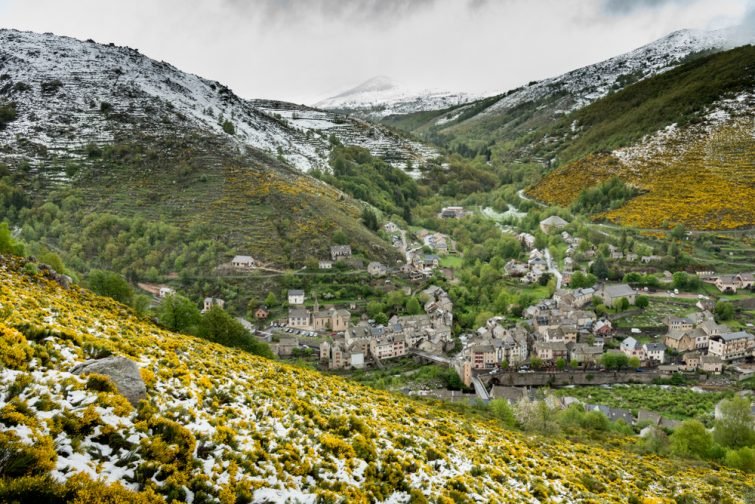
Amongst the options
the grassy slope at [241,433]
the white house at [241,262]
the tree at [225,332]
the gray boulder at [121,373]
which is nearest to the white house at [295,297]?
the white house at [241,262]

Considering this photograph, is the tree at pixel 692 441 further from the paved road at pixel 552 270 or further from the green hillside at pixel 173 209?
the green hillside at pixel 173 209

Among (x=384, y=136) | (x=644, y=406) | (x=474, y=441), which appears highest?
(x=384, y=136)

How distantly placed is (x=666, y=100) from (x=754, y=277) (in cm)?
9463

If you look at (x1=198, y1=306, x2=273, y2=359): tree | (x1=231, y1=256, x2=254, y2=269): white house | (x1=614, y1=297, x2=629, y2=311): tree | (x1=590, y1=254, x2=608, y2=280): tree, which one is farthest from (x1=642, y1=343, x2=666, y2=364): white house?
(x1=231, y1=256, x2=254, y2=269): white house

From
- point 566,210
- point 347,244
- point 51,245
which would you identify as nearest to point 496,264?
point 347,244

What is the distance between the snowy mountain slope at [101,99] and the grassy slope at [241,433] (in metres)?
91.1

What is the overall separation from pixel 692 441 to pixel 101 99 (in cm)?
12078

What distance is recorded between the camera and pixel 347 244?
78.4 metres

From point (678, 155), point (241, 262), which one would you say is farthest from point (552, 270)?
point (678, 155)

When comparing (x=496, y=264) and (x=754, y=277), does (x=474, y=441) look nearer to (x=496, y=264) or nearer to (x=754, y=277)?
(x=496, y=264)

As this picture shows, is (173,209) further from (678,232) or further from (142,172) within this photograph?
(678,232)

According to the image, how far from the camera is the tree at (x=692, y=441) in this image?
29.7m

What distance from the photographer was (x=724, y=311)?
61.5 metres

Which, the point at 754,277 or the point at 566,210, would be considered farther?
the point at 566,210
